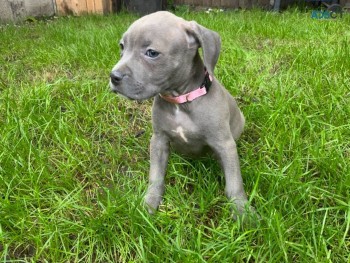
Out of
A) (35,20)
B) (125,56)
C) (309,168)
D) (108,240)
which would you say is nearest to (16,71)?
(125,56)

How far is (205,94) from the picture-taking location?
238 centimetres

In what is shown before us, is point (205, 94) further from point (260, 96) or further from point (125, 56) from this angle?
point (260, 96)

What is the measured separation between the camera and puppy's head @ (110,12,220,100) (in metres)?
2.12

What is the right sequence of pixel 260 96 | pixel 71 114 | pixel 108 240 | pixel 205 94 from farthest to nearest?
pixel 260 96 → pixel 71 114 → pixel 205 94 → pixel 108 240

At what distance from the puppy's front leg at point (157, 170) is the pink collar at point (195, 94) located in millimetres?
287

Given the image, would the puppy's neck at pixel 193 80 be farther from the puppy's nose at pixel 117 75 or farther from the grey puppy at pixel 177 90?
the puppy's nose at pixel 117 75

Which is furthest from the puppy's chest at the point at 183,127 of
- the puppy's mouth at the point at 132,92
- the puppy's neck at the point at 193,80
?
the puppy's mouth at the point at 132,92

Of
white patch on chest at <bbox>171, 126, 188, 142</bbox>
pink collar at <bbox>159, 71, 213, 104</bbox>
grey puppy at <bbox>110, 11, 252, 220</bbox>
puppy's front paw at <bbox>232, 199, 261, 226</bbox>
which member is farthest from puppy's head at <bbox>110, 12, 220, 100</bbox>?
puppy's front paw at <bbox>232, 199, 261, 226</bbox>

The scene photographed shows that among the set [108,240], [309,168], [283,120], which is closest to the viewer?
[108,240]

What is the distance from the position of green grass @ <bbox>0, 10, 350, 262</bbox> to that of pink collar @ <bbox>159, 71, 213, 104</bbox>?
1.76 feet

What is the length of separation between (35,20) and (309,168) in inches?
290

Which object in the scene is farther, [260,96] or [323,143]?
[260,96]

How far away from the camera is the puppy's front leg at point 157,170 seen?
95.6 inches

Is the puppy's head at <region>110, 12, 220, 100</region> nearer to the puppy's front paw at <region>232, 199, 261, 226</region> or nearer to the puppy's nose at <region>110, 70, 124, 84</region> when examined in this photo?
the puppy's nose at <region>110, 70, 124, 84</region>
